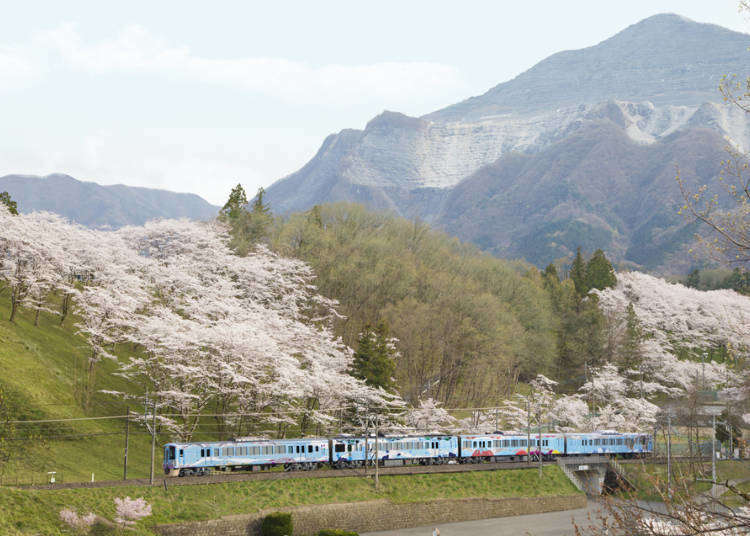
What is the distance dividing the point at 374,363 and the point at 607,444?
19.5m

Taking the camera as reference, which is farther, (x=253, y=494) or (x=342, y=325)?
(x=342, y=325)

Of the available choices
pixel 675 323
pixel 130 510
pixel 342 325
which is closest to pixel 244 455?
pixel 130 510

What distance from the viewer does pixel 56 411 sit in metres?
41.4

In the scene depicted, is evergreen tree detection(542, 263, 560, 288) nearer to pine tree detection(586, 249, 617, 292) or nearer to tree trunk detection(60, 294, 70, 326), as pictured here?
pine tree detection(586, 249, 617, 292)

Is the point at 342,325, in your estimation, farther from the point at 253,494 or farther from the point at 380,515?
the point at 253,494

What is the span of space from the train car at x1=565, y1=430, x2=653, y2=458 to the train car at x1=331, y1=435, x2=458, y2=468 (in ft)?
33.8

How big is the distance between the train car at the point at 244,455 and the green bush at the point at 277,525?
20.1ft

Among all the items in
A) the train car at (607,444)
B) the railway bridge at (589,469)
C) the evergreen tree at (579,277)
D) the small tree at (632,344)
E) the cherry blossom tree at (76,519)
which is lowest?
the railway bridge at (589,469)

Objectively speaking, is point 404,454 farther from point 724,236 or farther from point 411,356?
point 724,236

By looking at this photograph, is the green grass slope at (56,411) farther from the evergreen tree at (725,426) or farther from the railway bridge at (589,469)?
the evergreen tree at (725,426)

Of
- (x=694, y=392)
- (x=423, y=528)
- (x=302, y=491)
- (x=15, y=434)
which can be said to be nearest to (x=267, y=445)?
(x=302, y=491)

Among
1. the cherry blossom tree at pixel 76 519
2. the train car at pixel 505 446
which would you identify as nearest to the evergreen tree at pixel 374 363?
the train car at pixel 505 446

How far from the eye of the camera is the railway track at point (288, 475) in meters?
33.3

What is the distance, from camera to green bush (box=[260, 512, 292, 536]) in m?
35.6
